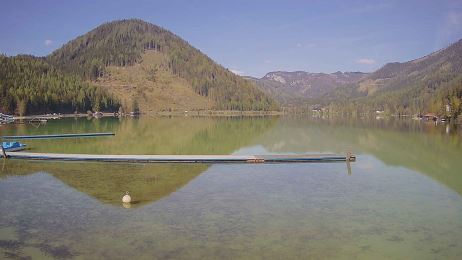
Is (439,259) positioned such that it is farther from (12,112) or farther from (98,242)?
(12,112)

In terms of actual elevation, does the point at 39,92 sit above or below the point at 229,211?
above

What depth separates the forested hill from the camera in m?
136

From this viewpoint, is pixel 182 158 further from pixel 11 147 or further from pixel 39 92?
pixel 39 92

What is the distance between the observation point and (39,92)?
151m

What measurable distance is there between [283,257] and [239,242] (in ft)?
7.38

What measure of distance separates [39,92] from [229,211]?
14763cm

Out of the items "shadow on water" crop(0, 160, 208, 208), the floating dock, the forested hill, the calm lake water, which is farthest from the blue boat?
the forested hill

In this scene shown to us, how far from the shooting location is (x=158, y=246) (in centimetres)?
1656

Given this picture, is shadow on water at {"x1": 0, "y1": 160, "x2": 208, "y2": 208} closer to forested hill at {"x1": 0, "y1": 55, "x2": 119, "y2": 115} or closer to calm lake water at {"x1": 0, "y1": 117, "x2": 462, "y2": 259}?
calm lake water at {"x1": 0, "y1": 117, "x2": 462, "y2": 259}

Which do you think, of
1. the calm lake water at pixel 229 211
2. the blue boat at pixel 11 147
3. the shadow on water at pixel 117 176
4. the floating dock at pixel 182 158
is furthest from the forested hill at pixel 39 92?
the calm lake water at pixel 229 211

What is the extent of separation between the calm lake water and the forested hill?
10890cm

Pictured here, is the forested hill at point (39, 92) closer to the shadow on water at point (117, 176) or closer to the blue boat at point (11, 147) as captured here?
the blue boat at point (11, 147)

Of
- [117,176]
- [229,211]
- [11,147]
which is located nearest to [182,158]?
[117,176]

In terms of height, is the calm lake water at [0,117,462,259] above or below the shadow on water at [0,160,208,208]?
below
